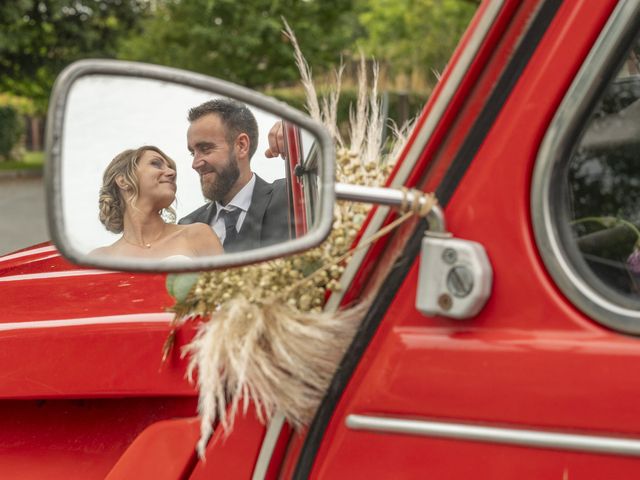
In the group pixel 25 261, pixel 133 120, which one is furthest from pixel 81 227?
pixel 25 261

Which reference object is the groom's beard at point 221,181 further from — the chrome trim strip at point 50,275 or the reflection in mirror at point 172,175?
the chrome trim strip at point 50,275

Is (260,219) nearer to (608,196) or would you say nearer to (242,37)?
(608,196)

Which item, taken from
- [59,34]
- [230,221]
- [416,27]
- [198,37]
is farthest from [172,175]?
[416,27]

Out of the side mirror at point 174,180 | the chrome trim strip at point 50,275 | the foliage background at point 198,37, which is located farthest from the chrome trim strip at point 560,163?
the foliage background at point 198,37

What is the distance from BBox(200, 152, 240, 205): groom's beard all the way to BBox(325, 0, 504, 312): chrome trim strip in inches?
8.6

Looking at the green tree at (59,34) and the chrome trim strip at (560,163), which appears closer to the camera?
the chrome trim strip at (560,163)

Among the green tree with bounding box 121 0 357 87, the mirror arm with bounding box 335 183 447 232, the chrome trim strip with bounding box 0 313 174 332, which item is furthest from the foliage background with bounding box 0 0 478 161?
the mirror arm with bounding box 335 183 447 232

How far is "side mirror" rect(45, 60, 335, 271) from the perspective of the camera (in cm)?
111

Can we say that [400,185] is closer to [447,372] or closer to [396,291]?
[396,291]

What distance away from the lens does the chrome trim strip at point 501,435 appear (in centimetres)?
109

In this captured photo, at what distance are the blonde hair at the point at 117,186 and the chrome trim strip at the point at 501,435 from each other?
0.42m

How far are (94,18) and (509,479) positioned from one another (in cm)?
2279

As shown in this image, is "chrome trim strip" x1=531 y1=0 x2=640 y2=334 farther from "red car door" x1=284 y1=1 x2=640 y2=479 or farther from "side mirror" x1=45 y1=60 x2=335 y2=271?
"side mirror" x1=45 y1=60 x2=335 y2=271

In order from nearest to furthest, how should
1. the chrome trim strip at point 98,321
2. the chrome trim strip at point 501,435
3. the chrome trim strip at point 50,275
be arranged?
the chrome trim strip at point 501,435 → the chrome trim strip at point 98,321 → the chrome trim strip at point 50,275
